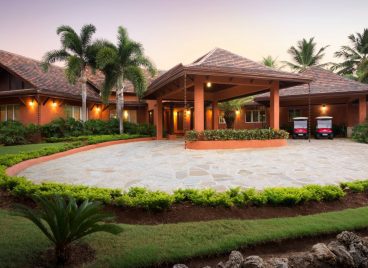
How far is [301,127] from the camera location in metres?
20.2

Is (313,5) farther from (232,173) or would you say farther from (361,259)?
(361,259)

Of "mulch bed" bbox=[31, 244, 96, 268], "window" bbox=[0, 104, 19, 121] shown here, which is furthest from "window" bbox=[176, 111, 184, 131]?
"mulch bed" bbox=[31, 244, 96, 268]

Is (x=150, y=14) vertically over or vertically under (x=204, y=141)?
over

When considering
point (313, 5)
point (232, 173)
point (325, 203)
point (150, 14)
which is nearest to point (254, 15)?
point (313, 5)

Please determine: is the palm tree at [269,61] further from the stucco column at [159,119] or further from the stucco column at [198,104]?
the stucco column at [198,104]

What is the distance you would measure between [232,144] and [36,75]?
16.8m

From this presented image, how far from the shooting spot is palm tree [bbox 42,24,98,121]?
18625 millimetres

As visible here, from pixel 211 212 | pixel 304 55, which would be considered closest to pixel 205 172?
pixel 211 212

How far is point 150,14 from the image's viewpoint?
50.5ft

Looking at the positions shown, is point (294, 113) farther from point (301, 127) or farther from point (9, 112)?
point (9, 112)

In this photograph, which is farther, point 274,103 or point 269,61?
point 269,61

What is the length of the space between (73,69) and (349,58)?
37.4 m

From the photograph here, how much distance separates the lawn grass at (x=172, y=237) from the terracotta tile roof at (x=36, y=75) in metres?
17.3

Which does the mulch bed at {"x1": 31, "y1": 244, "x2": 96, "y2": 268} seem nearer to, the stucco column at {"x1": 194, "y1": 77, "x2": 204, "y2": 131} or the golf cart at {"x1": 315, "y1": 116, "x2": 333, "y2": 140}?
the stucco column at {"x1": 194, "y1": 77, "x2": 204, "y2": 131}
